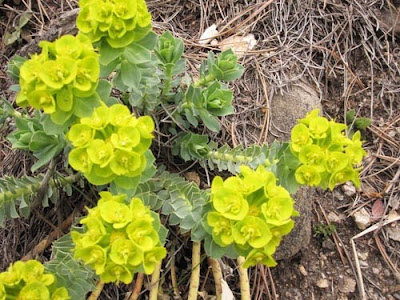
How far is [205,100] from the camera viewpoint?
83.9 inches

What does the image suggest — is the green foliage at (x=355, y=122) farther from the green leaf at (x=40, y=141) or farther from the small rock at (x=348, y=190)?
the green leaf at (x=40, y=141)

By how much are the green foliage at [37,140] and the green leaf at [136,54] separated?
390 millimetres

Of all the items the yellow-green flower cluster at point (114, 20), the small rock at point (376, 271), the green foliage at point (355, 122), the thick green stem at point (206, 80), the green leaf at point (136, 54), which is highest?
the yellow-green flower cluster at point (114, 20)

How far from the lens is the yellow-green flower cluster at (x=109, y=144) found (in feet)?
5.06

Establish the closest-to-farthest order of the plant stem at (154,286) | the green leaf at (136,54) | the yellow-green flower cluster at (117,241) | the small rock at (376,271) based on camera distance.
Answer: the yellow-green flower cluster at (117,241) → the green leaf at (136,54) → the plant stem at (154,286) → the small rock at (376,271)

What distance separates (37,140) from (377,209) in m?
1.63

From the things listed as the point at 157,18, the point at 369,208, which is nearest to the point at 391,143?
the point at 369,208

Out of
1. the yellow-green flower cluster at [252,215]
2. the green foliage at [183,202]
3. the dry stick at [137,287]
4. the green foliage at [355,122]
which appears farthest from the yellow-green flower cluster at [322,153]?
the green foliage at [355,122]

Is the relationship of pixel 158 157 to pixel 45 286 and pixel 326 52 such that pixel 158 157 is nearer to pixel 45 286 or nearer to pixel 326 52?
pixel 45 286

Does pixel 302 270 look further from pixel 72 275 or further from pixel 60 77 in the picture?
pixel 60 77

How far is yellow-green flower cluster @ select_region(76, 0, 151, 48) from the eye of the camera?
1.66 m

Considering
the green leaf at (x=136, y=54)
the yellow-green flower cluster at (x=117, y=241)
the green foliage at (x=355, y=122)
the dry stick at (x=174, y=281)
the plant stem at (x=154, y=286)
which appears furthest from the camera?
the green foliage at (x=355, y=122)

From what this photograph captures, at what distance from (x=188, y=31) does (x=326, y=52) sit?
741 mm

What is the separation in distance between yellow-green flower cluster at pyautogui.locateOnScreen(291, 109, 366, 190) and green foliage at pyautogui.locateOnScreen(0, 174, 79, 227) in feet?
3.08
